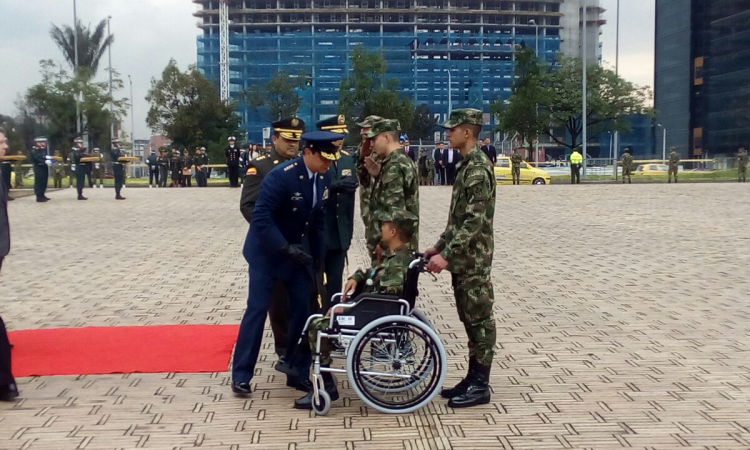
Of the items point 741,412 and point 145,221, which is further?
point 145,221

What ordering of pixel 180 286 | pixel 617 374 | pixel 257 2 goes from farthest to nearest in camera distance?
pixel 257 2 < pixel 180 286 < pixel 617 374

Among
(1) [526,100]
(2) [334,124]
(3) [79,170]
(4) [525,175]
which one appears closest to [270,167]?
(2) [334,124]

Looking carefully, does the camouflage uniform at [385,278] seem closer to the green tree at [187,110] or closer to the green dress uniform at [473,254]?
the green dress uniform at [473,254]

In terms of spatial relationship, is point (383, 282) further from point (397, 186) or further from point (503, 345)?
point (503, 345)

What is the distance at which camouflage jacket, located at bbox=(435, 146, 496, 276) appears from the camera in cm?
499

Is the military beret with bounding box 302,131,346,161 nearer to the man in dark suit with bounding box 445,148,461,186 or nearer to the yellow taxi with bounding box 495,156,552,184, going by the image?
the man in dark suit with bounding box 445,148,461,186

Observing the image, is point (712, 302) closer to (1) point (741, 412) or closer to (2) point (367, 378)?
(1) point (741, 412)

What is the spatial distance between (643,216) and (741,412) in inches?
547

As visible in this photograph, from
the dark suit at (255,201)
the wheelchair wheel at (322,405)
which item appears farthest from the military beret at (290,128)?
the wheelchair wheel at (322,405)

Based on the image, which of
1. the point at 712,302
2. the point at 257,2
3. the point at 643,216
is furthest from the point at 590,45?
the point at 712,302

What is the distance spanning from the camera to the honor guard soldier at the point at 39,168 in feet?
76.2

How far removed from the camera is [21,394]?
542 centimetres

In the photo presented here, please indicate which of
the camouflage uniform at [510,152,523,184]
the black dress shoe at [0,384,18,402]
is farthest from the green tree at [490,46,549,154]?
the black dress shoe at [0,384,18,402]

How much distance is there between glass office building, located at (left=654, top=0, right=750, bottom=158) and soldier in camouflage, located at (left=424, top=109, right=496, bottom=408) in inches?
2822
